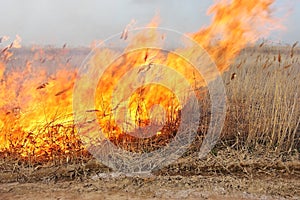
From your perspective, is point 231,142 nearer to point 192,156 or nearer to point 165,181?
point 192,156

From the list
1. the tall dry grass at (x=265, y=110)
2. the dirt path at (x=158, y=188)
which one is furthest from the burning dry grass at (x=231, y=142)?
the dirt path at (x=158, y=188)

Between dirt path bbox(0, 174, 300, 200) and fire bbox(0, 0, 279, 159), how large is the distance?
93 centimetres

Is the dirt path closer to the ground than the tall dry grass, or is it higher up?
closer to the ground

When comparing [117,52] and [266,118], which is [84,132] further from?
[266,118]

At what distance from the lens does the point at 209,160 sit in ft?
16.5

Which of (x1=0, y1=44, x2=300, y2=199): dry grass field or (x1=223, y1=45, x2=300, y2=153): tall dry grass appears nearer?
(x1=0, y1=44, x2=300, y2=199): dry grass field

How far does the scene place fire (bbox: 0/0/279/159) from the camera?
529 cm

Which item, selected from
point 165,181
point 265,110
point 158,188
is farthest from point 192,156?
point 265,110

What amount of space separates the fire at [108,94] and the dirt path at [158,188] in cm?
93

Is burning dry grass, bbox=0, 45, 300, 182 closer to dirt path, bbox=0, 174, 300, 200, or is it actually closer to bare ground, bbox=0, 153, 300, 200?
bare ground, bbox=0, 153, 300, 200

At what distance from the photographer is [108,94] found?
18.2 feet

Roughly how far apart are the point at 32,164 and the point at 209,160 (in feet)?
7.90

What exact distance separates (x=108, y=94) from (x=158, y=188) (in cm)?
186

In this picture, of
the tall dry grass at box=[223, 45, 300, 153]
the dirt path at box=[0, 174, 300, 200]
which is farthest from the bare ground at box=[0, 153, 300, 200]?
the tall dry grass at box=[223, 45, 300, 153]
